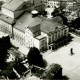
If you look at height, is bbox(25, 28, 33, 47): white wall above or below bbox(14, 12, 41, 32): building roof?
below

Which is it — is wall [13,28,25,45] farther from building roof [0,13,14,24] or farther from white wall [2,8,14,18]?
white wall [2,8,14,18]

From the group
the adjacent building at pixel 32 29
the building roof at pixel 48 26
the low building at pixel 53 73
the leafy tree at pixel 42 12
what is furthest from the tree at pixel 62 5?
the low building at pixel 53 73

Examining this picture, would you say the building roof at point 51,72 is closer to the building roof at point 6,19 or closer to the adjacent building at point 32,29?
the adjacent building at point 32,29

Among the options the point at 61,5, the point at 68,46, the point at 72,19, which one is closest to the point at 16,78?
the point at 68,46

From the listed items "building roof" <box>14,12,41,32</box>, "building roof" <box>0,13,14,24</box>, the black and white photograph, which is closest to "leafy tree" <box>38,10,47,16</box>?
the black and white photograph

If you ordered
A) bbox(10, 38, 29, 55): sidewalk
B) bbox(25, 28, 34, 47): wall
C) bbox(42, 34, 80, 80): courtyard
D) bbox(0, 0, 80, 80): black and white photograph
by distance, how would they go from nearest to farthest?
1. bbox(0, 0, 80, 80): black and white photograph
2. bbox(42, 34, 80, 80): courtyard
3. bbox(25, 28, 34, 47): wall
4. bbox(10, 38, 29, 55): sidewalk

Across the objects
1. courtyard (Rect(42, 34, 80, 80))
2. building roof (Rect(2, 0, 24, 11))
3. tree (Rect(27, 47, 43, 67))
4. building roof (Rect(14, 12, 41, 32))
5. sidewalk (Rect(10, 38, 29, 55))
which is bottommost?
sidewalk (Rect(10, 38, 29, 55))

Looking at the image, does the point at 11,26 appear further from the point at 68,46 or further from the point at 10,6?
the point at 68,46

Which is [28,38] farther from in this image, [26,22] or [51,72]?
[51,72]
